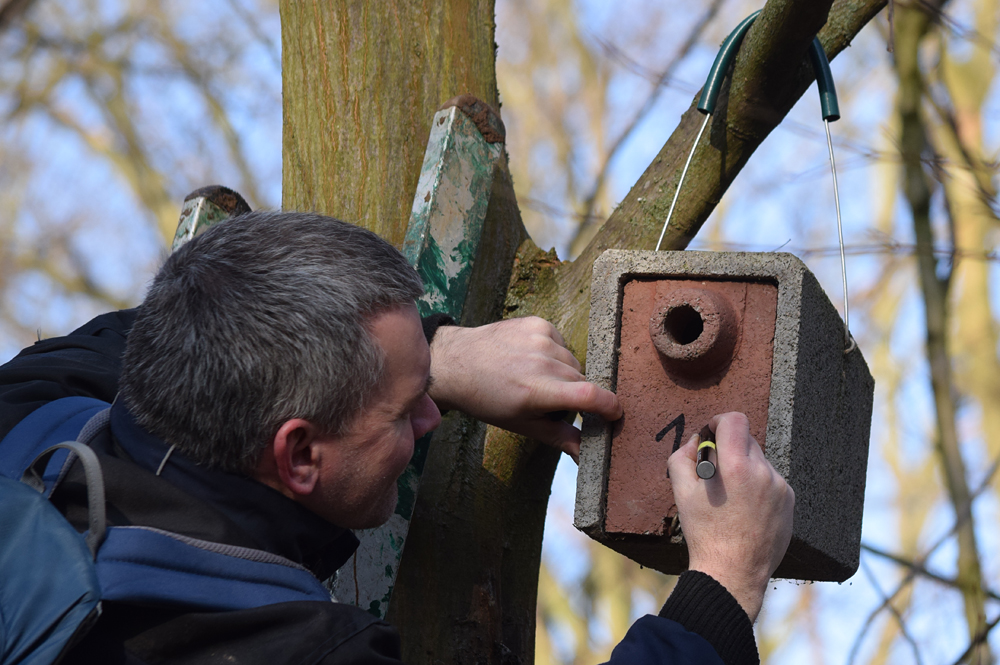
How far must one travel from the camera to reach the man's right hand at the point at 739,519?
4.77 ft

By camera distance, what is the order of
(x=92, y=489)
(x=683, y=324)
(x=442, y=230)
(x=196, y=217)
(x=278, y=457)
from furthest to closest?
(x=196, y=217) < (x=442, y=230) < (x=683, y=324) < (x=278, y=457) < (x=92, y=489)

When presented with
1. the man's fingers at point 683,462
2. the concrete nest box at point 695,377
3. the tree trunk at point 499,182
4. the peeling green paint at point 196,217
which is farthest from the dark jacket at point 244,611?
the peeling green paint at point 196,217

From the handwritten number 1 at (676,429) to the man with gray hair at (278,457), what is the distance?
0.09 meters

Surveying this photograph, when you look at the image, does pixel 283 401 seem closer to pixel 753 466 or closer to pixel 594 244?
pixel 753 466

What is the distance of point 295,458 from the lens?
1479 mm

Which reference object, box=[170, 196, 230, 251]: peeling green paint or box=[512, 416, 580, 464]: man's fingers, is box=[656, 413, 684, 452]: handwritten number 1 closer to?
box=[512, 416, 580, 464]: man's fingers

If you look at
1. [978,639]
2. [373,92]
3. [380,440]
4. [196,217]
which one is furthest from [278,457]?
[978,639]

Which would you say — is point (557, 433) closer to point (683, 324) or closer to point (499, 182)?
point (683, 324)

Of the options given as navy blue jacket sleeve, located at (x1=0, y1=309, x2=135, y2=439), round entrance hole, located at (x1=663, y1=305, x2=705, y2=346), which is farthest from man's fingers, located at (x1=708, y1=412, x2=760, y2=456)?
navy blue jacket sleeve, located at (x1=0, y1=309, x2=135, y2=439)

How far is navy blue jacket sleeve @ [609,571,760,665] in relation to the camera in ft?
4.31

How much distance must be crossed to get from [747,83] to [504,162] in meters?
0.61

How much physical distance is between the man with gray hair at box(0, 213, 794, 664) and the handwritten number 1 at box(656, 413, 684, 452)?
0.09 meters

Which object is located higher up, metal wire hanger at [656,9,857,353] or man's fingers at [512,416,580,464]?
metal wire hanger at [656,9,857,353]

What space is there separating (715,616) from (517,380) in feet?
1.91
